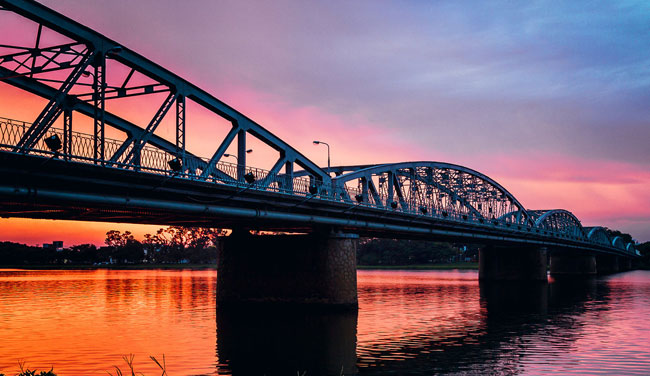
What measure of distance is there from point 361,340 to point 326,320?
26.8ft

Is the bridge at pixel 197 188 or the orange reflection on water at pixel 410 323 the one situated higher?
the bridge at pixel 197 188

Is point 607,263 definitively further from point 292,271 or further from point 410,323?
point 410,323

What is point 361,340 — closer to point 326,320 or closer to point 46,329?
point 326,320

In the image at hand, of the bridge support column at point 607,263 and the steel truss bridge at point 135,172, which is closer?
the steel truss bridge at point 135,172

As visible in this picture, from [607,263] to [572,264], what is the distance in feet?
151

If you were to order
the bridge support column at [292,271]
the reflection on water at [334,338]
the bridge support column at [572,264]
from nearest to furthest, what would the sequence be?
the reflection on water at [334,338], the bridge support column at [292,271], the bridge support column at [572,264]

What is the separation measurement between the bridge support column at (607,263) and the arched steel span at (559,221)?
2360 centimetres

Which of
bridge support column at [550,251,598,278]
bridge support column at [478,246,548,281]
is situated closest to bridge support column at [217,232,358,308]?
bridge support column at [478,246,548,281]

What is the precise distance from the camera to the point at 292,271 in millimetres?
48219

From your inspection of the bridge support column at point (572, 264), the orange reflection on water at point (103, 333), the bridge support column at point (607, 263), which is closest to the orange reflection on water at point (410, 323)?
the orange reflection on water at point (103, 333)

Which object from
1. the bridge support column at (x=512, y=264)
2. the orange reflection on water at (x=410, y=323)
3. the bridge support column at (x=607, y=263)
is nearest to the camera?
the orange reflection on water at (x=410, y=323)

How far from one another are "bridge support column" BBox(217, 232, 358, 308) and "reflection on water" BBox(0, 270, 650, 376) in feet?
5.15

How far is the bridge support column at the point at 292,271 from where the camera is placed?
156ft

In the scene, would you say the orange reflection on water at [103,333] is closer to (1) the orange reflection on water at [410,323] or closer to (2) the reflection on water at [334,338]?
(2) the reflection on water at [334,338]
